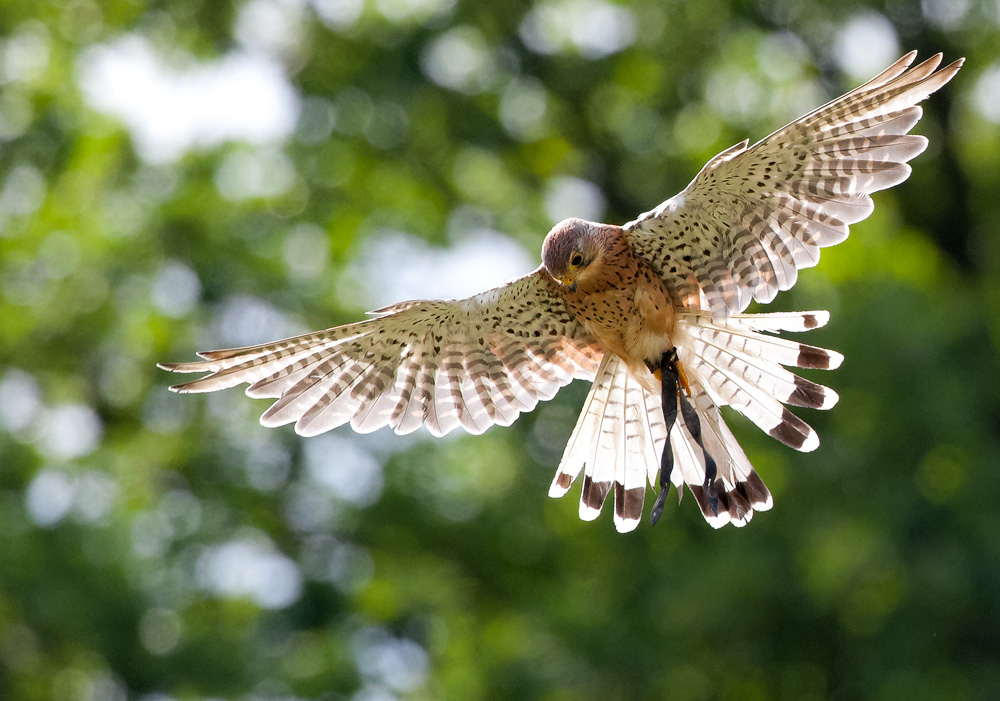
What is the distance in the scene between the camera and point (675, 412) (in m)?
3.94

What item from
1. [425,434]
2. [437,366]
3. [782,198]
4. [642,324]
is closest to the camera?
[782,198]

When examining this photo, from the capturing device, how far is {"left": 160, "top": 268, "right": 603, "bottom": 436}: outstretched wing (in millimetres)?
4270

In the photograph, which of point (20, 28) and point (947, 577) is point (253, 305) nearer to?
point (20, 28)

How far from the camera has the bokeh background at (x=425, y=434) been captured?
10273 millimetres

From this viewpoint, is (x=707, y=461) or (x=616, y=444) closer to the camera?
(x=707, y=461)

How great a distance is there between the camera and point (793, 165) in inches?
146

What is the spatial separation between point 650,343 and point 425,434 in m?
9.44

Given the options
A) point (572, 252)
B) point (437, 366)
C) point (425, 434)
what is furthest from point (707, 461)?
point (425, 434)

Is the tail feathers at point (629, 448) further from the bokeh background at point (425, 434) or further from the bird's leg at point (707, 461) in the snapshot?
the bokeh background at point (425, 434)

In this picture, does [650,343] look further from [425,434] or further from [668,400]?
[425,434]

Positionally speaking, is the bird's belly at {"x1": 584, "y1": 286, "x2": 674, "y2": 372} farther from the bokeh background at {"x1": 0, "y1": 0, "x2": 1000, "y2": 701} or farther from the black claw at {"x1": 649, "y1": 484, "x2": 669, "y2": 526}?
the bokeh background at {"x1": 0, "y1": 0, "x2": 1000, "y2": 701}

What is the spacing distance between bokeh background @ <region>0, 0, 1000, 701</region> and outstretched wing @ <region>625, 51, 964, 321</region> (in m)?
5.81

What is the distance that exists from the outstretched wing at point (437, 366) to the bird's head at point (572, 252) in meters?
0.15

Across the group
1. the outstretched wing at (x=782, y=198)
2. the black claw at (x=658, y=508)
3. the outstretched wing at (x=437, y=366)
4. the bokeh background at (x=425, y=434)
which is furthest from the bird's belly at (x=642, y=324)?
the bokeh background at (x=425, y=434)
